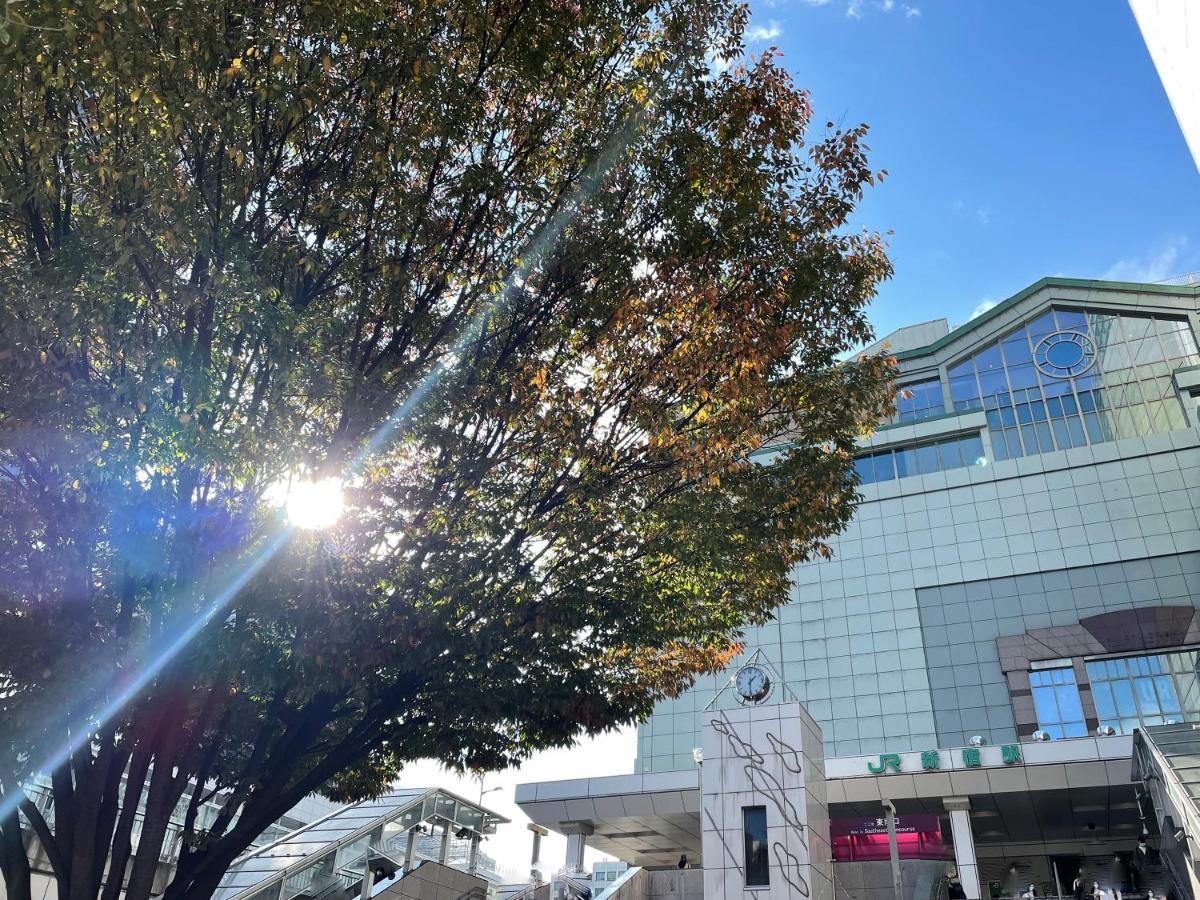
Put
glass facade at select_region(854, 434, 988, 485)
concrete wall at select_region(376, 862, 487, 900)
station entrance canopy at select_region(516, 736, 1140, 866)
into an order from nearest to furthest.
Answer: concrete wall at select_region(376, 862, 487, 900) → station entrance canopy at select_region(516, 736, 1140, 866) → glass facade at select_region(854, 434, 988, 485)

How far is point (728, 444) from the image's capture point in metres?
8.82

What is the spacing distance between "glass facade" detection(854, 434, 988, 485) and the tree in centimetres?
3358

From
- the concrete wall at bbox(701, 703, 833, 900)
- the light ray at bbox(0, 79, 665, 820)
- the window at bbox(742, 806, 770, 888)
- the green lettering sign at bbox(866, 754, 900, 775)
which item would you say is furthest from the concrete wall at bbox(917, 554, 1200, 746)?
the light ray at bbox(0, 79, 665, 820)

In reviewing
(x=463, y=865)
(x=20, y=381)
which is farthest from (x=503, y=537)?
(x=463, y=865)

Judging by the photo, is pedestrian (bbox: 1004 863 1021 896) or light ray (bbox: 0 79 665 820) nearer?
light ray (bbox: 0 79 665 820)

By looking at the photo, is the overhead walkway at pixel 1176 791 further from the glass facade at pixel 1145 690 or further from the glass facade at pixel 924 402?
the glass facade at pixel 924 402

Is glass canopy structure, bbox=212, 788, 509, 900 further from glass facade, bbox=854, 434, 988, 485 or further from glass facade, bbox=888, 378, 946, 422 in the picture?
glass facade, bbox=888, 378, 946, 422

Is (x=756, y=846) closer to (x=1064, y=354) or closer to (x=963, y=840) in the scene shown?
(x=963, y=840)

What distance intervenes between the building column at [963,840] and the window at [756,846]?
1316 cm

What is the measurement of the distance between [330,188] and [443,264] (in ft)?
3.92

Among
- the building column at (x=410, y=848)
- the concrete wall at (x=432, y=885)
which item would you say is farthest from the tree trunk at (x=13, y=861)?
the building column at (x=410, y=848)

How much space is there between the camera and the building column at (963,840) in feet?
84.8

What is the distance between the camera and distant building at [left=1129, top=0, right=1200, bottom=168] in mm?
10930

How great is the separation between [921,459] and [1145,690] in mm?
14029
